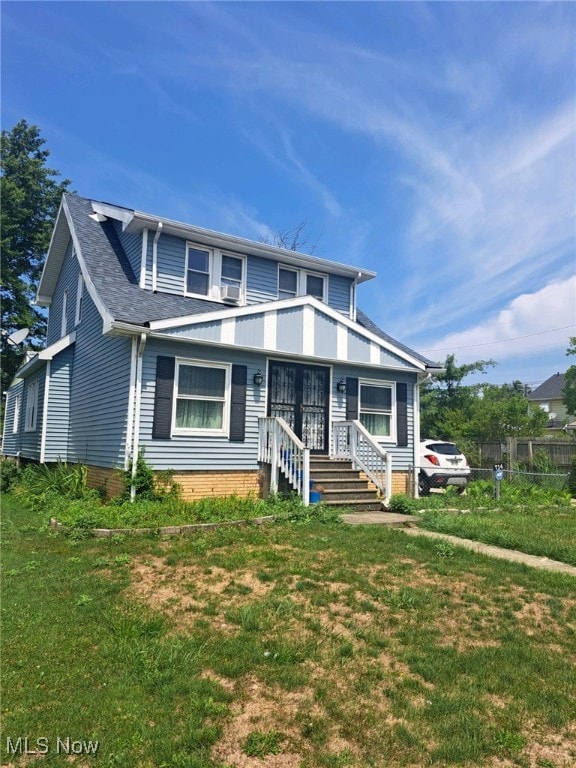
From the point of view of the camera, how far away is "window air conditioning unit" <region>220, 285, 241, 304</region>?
12219 mm

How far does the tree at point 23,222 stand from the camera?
25828 millimetres

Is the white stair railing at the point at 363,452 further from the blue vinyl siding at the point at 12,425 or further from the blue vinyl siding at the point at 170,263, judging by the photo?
the blue vinyl siding at the point at 12,425

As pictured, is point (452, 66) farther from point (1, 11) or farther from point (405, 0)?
point (1, 11)

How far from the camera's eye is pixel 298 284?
13539mm

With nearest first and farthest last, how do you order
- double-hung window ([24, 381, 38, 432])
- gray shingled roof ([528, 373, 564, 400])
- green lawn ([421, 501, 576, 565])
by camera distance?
Answer: green lawn ([421, 501, 576, 565])
double-hung window ([24, 381, 38, 432])
gray shingled roof ([528, 373, 564, 400])

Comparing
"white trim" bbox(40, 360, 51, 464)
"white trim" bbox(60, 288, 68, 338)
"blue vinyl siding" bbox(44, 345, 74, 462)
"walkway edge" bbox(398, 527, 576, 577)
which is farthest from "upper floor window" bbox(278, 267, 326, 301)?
"walkway edge" bbox(398, 527, 576, 577)

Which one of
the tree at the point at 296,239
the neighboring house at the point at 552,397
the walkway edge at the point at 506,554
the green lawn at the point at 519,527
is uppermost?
the tree at the point at 296,239

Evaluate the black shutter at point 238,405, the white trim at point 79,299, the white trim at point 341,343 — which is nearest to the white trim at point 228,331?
the black shutter at point 238,405

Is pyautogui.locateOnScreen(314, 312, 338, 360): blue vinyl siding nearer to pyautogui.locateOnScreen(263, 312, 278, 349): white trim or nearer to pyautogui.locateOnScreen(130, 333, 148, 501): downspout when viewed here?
pyautogui.locateOnScreen(263, 312, 278, 349): white trim

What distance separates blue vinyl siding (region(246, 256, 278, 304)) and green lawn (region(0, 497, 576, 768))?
786 centimetres

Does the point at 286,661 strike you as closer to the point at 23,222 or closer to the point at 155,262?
the point at 155,262

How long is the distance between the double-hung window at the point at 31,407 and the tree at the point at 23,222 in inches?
459

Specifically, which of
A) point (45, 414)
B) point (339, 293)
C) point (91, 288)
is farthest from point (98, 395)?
point (339, 293)

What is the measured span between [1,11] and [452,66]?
7.36m
